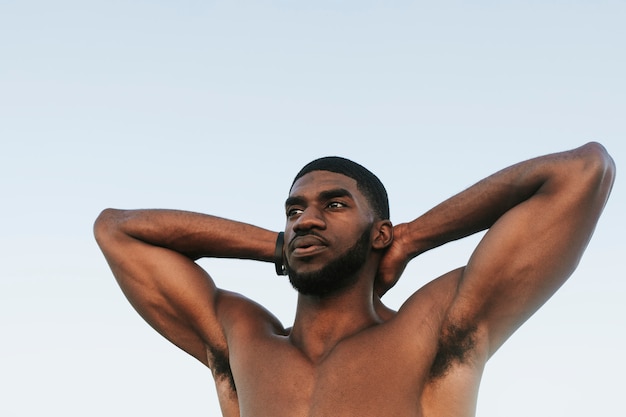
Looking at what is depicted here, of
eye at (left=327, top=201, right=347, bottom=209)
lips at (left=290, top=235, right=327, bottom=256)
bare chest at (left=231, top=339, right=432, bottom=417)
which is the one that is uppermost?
eye at (left=327, top=201, right=347, bottom=209)

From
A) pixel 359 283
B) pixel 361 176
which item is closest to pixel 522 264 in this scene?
pixel 359 283

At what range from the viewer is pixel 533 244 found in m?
4.24

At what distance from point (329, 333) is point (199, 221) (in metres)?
1.03

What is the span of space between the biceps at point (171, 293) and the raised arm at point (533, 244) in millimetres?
1382

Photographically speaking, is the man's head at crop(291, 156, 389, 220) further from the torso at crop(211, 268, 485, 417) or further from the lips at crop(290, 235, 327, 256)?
the torso at crop(211, 268, 485, 417)

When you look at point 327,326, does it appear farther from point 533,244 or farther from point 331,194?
point 533,244

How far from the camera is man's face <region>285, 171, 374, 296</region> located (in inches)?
183

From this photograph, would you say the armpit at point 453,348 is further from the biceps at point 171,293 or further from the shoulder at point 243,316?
the biceps at point 171,293

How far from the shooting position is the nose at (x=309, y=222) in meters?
4.67

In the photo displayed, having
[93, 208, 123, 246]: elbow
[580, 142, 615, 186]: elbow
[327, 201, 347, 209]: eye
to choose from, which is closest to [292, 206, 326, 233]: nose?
[327, 201, 347, 209]: eye

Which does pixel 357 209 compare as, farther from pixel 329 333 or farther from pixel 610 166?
pixel 610 166

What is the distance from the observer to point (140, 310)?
5133mm

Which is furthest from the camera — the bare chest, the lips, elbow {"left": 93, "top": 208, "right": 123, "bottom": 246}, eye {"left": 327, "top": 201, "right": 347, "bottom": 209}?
elbow {"left": 93, "top": 208, "right": 123, "bottom": 246}

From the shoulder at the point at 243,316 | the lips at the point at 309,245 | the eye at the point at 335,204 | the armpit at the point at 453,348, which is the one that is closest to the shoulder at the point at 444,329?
the armpit at the point at 453,348
